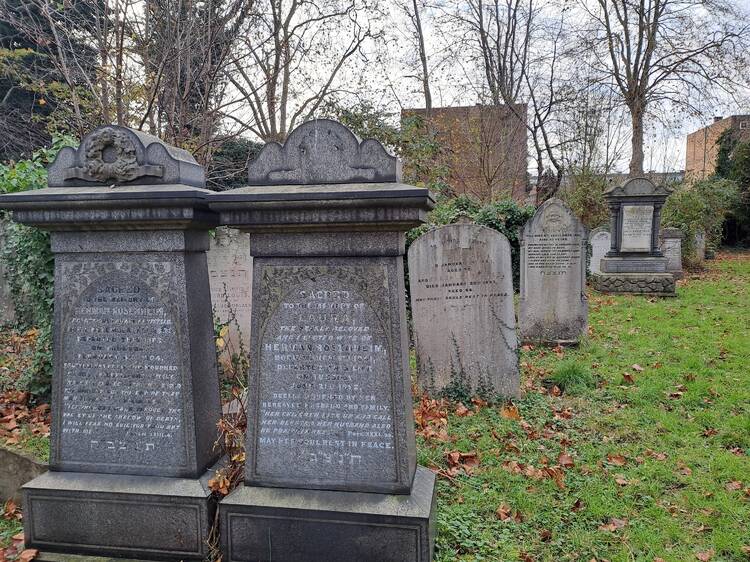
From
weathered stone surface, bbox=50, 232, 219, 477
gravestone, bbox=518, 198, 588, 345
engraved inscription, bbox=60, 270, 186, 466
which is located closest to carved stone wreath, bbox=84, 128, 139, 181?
weathered stone surface, bbox=50, 232, 219, 477

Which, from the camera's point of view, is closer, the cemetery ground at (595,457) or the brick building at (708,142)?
the cemetery ground at (595,457)

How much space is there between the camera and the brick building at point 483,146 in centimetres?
1775

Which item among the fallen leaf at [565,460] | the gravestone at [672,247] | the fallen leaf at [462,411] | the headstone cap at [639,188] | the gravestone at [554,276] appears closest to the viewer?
the fallen leaf at [565,460]

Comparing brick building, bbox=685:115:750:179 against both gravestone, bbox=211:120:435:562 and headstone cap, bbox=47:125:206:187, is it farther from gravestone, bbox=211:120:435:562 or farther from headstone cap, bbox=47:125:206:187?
headstone cap, bbox=47:125:206:187

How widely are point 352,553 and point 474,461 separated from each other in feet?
6.32

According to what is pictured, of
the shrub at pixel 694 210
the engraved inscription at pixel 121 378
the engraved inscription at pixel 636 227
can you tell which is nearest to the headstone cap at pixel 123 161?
the engraved inscription at pixel 121 378

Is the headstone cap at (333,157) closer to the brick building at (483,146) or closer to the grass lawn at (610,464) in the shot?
the grass lawn at (610,464)

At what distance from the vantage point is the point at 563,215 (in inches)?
324

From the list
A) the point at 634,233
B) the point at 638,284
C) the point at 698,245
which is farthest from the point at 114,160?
the point at 698,245

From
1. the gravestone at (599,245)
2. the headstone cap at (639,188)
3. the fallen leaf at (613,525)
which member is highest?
the headstone cap at (639,188)

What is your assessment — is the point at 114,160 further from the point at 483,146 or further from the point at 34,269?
the point at 483,146

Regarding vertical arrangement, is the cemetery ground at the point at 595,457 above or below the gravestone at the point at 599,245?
below

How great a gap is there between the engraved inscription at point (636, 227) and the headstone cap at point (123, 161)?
44.5ft

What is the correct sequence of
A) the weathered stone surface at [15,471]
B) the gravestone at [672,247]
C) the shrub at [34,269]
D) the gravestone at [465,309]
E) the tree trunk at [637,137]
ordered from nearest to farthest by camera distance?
the weathered stone surface at [15,471]
the shrub at [34,269]
the gravestone at [465,309]
the gravestone at [672,247]
the tree trunk at [637,137]
